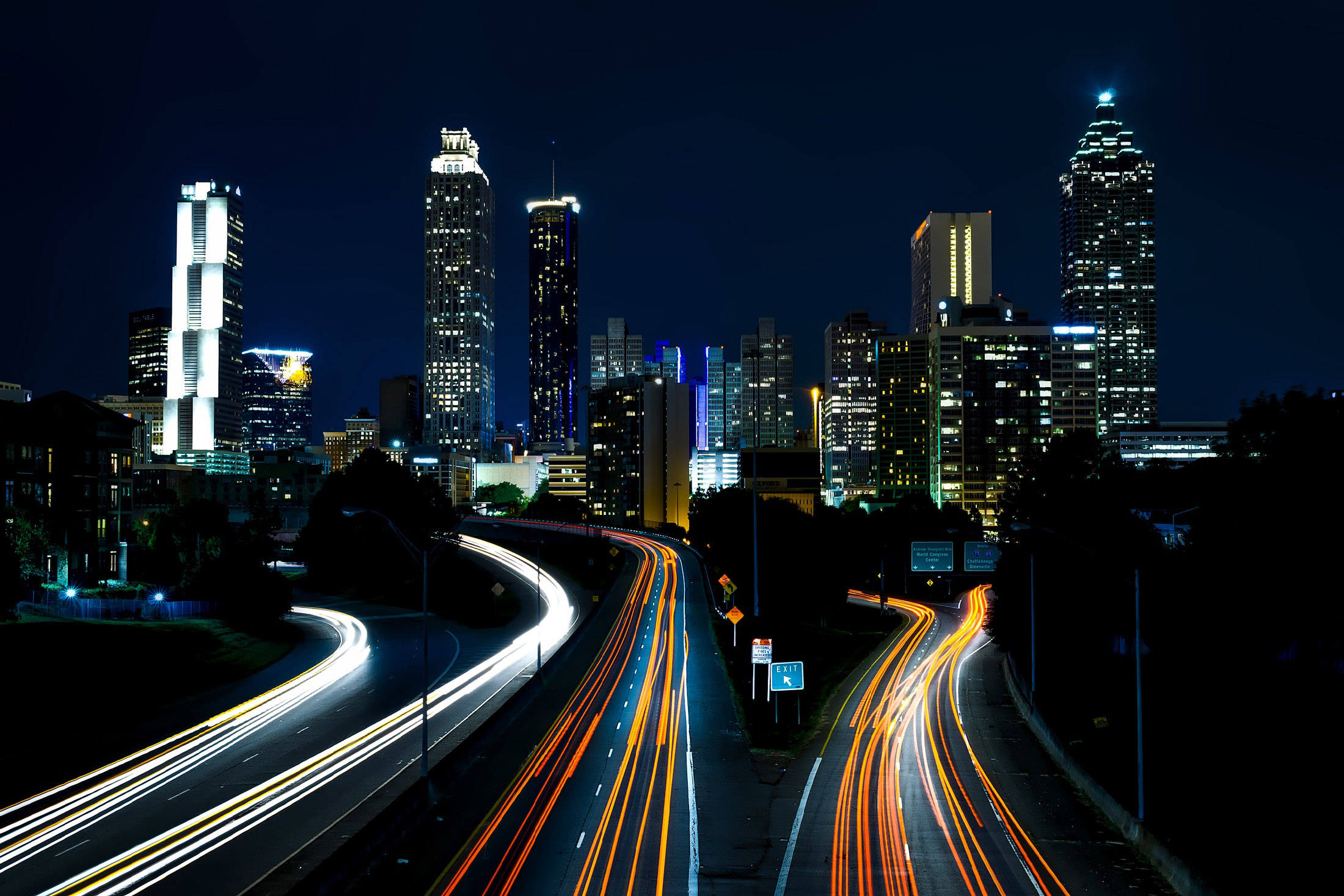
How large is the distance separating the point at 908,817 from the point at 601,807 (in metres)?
8.78

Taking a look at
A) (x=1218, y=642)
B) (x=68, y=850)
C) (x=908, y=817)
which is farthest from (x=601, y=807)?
(x=1218, y=642)

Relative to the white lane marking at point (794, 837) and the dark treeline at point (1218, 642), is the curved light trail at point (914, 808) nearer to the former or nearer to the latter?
the white lane marking at point (794, 837)

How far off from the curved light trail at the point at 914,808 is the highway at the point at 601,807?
169 inches

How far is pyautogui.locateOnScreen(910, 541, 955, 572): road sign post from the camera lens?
6969 centimetres

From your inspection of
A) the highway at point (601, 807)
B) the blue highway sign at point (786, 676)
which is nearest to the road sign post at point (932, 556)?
the highway at point (601, 807)

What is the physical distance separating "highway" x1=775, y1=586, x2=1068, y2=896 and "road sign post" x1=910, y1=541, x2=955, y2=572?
1649 cm

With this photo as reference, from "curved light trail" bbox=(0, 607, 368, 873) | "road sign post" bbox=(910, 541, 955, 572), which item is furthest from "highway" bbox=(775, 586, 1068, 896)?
"curved light trail" bbox=(0, 607, 368, 873)

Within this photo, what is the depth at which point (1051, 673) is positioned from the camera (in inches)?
2574

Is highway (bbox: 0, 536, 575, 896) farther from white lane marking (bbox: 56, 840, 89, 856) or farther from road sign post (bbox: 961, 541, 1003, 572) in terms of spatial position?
road sign post (bbox: 961, 541, 1003, 572)

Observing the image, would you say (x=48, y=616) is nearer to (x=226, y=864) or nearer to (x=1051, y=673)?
(x=226, y=864)

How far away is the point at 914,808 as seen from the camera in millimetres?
31469

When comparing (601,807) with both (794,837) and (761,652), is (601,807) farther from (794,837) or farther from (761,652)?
(761,652)

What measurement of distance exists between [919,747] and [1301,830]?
12697 mm

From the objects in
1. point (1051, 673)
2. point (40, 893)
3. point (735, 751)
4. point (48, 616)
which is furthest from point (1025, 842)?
point (48, 616)
